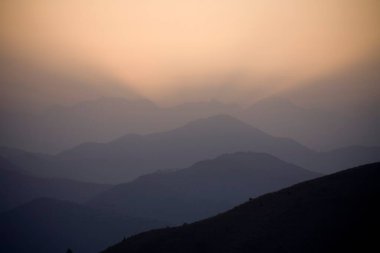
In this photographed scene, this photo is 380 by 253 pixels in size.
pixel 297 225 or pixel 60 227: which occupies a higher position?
pixel 60 227

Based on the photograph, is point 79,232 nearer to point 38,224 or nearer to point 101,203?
point 38,224

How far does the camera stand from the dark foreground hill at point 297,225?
2668cm

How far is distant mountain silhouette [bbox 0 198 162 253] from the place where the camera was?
132m

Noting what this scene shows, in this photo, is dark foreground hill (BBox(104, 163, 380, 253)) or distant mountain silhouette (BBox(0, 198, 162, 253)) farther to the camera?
distant mountain silhouette (BBox(0, 198, 162, 253))

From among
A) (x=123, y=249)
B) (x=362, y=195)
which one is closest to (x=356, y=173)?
(x=362, y=195)

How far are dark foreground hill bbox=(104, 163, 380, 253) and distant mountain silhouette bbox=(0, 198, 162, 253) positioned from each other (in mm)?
98468

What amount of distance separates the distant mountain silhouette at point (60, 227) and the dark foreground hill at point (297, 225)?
98.5m

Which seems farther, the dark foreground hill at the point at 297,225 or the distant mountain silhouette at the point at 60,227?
the distant mountain silhouette at the point at 60,227

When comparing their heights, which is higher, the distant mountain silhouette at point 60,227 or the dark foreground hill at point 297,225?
the distant mountain silhouette at point 60,227

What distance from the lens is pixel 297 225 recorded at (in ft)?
95.7

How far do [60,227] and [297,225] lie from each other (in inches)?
5349

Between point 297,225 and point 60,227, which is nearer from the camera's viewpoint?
point 297,225

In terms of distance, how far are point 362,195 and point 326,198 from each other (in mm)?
2928

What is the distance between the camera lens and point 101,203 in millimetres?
190750
